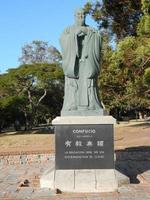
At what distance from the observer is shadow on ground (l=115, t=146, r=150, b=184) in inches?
509

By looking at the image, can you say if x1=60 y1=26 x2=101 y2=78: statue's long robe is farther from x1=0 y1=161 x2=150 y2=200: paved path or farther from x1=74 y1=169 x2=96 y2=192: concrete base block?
x1=0 y1=161 x2=150 y2=200: paved path

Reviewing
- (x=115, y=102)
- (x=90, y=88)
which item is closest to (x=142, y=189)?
(x=90, y=88)

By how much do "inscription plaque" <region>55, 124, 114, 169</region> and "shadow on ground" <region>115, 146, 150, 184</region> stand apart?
1.45 meters

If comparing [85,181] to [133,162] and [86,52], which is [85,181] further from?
[133,162]

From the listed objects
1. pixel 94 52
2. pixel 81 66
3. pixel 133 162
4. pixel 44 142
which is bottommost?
pixel 44 142

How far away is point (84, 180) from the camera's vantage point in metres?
10.3

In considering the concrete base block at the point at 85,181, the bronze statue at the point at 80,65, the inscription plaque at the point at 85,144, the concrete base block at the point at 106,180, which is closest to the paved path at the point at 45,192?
the concrete base block at the point at 106,180

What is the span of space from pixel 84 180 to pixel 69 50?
3040mm

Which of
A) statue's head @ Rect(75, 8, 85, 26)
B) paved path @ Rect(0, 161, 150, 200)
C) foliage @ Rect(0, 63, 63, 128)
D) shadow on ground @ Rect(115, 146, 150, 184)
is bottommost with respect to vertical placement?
foliage @ Rect(0, 63, 63, 128)

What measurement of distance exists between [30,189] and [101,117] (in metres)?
2.25

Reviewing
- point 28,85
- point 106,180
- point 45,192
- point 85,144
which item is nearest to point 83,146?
point 85,144

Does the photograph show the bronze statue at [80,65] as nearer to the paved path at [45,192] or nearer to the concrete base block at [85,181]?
the concrete base block at [85,181]

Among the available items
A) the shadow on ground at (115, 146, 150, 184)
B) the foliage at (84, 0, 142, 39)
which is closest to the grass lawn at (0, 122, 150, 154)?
the shadow on ground at (115, 146, 150, 184)

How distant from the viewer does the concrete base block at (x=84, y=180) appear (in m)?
10.2
